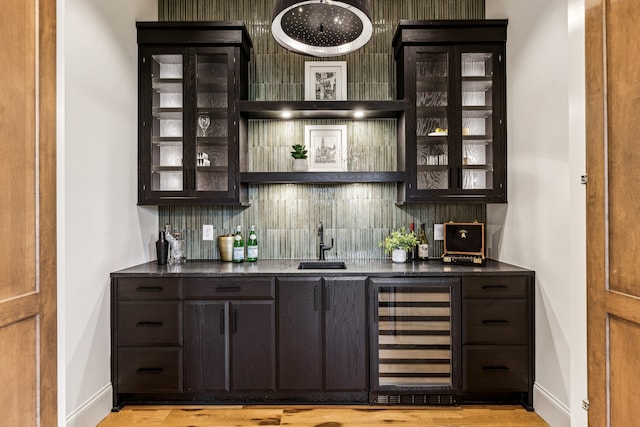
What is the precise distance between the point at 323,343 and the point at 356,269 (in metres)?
0.55

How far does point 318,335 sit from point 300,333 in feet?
0.40

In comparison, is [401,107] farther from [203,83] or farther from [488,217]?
[203,83]

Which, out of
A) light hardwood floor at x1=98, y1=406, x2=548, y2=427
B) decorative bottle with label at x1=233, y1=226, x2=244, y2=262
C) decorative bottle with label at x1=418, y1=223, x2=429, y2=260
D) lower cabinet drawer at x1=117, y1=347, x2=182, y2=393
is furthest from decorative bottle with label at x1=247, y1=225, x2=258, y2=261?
decorative bottle with label at x1=418, y1=223, x2=429, y2=260

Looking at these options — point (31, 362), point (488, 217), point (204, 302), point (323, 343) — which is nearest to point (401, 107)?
point (488, 217)

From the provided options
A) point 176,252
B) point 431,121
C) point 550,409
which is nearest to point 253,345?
point 176,252

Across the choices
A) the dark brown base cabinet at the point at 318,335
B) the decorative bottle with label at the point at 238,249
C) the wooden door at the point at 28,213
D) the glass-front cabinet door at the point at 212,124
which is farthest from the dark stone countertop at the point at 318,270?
the wooden door at the point at 28,213

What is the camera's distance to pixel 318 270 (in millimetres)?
2656

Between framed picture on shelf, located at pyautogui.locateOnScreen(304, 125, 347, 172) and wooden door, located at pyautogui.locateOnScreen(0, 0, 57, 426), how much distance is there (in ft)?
6.85

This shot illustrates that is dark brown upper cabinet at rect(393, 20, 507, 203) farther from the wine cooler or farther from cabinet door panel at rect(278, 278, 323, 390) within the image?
cabinet door panel at rect(278, 278, 323, 390)

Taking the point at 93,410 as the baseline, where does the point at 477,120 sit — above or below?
above

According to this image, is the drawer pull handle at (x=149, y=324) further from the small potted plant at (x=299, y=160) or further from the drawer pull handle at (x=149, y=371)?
the small potted plant at (x=299, y=160)

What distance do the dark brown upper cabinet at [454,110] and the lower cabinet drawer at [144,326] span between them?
1.89 m

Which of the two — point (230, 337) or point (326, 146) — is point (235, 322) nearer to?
point (230, 337)

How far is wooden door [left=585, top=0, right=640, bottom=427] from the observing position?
120 cm
